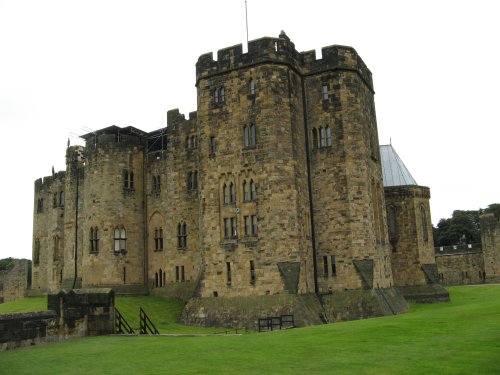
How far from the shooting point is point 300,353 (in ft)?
49.3

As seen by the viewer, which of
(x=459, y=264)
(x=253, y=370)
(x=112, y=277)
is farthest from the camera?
(x=459, y=264)

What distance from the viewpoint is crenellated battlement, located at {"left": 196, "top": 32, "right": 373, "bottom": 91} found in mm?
33250

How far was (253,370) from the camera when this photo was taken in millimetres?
12695

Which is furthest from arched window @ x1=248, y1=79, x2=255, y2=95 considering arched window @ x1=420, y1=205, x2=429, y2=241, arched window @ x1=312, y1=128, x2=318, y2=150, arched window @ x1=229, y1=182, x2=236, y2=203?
arched window @ x1=420, y1=205, x2=429, y2=241

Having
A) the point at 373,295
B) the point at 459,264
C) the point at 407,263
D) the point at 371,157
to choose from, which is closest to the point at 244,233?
the point at 373,295

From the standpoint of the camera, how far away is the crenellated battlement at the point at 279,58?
3325cm

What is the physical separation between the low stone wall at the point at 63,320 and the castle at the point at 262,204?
924cm

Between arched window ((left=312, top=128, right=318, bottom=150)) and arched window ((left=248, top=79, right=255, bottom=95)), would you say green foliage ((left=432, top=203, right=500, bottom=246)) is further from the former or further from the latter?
arched window ((left=248, top=79, right=255, bottom=95))

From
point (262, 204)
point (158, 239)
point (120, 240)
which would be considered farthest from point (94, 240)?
point (262, 204)

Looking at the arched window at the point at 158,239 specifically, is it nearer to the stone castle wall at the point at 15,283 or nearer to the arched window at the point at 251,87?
the arched window at the point at 251,87

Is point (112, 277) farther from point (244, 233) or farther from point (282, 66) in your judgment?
point (282, 66)

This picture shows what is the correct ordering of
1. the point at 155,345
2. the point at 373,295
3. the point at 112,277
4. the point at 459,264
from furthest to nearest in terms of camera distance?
the point at 459,264
the point at 112,277
the point at 373,295
the point at 155,345

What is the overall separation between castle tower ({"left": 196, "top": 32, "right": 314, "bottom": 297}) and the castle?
75 millimetres

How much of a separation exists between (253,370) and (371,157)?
2555cm
